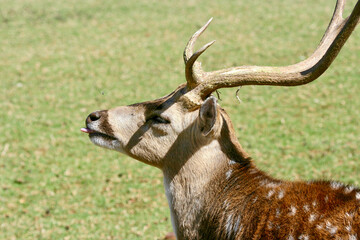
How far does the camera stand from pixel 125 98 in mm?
10562

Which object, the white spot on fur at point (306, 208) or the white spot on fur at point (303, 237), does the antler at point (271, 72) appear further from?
the white spot on fur at point (303, 237)

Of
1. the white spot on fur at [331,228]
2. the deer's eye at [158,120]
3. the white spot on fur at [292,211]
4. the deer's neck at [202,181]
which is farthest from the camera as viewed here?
the deer's eye at [158,120]

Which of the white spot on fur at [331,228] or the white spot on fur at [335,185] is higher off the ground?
the white spot on fur at [331,228]

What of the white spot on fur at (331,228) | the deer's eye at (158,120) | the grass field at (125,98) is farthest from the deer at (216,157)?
the grass field at (125,98)

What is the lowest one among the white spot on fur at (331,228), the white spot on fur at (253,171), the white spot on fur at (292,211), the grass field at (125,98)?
the grass field at (125,98)

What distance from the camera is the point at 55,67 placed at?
12.5 meters

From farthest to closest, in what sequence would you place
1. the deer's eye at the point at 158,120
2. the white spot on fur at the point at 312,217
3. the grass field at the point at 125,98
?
the grass field at the point at 125,98 < the deer's eye at the point at 158,120 < the white spot on fur at the point at 312,217

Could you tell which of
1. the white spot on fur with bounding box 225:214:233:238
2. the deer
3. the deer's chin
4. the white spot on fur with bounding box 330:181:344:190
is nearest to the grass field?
the deer's chin

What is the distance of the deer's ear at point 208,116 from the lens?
12.2ft

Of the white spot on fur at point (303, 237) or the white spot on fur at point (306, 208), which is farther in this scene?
the white spot on fur at point (306, 208)

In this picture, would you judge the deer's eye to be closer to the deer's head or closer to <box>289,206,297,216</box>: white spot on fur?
the deer's head

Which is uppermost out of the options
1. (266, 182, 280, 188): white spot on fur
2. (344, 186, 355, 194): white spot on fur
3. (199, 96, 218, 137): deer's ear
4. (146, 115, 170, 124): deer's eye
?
(199, 96, 218, 137): deer's ear

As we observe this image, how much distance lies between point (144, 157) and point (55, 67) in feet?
29.3

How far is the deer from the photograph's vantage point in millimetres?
3537
